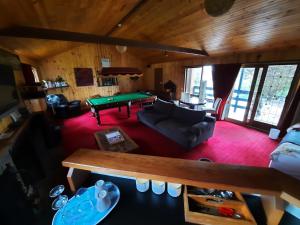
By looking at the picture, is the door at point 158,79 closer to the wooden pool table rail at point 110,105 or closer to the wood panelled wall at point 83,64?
the wood panelled wall at point 83,64

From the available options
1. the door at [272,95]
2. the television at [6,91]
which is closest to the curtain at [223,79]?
the door at [272,95]

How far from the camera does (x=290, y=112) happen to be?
3354 millimetres

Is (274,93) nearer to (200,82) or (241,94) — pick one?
(241,94)

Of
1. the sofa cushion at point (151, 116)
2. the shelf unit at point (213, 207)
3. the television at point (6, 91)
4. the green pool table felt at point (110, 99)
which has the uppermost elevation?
the television at point (6, 91)

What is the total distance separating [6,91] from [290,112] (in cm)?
597

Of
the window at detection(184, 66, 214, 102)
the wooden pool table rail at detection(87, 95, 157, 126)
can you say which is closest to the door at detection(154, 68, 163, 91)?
the window at detection(184, 66, 214, 102)

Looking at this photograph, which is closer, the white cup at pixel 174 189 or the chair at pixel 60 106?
the white cup at pixel 174 189

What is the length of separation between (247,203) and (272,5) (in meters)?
2.95

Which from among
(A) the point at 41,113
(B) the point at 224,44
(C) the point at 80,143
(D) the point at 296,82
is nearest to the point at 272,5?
(B) the point at 224,44

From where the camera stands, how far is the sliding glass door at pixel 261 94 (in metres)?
3.54

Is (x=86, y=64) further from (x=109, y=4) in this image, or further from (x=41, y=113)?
(x=109, y=4)

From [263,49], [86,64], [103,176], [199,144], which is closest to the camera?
[103,176]

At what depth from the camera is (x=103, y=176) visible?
114 centimetres

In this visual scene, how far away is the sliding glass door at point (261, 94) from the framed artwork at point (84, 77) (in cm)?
620
